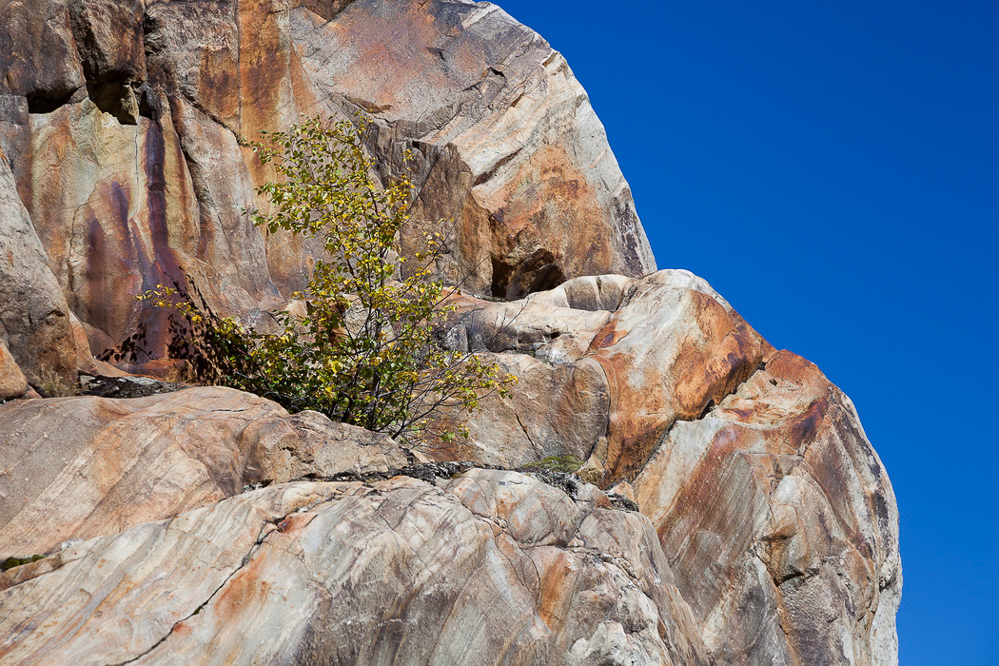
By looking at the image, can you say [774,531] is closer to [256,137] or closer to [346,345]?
[346,345]

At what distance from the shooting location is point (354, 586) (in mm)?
12508

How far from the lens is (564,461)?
20906 millimetres

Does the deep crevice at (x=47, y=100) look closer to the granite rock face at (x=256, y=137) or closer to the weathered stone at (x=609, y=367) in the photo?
the granite rock face at (x=256, y=137)

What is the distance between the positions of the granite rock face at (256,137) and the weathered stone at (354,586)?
7852 millimetres

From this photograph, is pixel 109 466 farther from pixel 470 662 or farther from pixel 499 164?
pixel 499 164

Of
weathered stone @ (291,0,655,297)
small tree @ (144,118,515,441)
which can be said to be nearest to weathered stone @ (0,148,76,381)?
small tree @ (144,118,515,441)

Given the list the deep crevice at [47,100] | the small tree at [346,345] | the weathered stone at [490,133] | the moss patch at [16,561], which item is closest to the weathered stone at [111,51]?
the deep crevice at [47,100]

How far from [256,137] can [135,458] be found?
12.5m

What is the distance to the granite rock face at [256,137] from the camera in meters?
19.8

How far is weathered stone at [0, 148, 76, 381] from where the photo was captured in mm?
15352

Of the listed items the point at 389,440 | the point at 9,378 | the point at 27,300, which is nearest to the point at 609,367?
the point at 389,440

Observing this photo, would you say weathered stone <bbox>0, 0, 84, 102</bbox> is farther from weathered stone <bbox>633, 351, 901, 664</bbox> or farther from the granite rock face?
weathered stone <bbox>633, 351, 901, 664</bbox>

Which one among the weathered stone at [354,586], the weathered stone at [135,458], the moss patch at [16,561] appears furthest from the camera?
the weathered stone at [135,458]

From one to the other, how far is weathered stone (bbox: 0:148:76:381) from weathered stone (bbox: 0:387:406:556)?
169 centimetres
